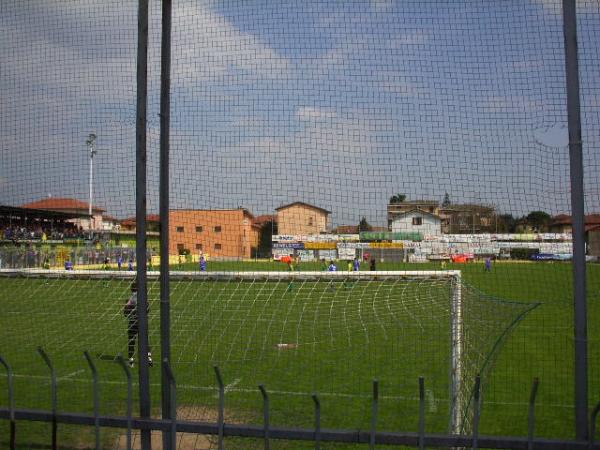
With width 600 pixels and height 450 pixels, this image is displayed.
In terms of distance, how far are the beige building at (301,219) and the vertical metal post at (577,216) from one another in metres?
1.51

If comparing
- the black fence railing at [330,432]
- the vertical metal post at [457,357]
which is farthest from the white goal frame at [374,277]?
the black fence railing at [330,432]

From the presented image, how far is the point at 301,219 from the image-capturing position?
395 cm

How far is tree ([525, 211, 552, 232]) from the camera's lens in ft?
12.1

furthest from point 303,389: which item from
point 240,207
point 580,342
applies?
point 580,342

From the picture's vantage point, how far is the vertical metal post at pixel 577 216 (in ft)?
10.6

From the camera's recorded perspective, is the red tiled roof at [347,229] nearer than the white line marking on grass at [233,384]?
Yes

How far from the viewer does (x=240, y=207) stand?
3.97 metres

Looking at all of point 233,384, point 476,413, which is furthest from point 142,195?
point 233,384

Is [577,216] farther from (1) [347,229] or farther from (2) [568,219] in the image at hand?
(1) [347,229]

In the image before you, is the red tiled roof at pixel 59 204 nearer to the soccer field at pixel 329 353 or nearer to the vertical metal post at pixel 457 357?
the soccer field at pixel 329 353

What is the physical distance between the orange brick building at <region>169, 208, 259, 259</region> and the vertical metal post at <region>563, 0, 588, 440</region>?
80.2 inches

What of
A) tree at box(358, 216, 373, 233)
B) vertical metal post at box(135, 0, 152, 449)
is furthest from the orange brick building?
tree at box(358, 216, 373, 233)

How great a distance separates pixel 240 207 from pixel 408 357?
828cm

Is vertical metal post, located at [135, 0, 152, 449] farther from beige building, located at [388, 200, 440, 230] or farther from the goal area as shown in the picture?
beige building, located at [388, 200, 440, 230]
